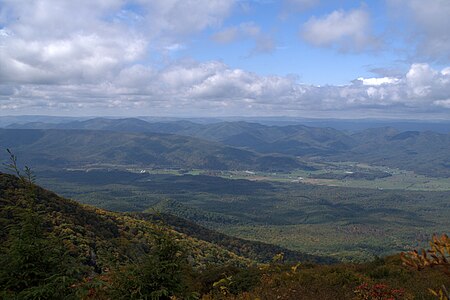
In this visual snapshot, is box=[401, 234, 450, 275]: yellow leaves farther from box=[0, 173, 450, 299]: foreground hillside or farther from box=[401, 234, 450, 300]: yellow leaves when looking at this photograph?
box=[0, 173, 450, 299]: foreground hillside

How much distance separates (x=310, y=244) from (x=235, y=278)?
5373 inches

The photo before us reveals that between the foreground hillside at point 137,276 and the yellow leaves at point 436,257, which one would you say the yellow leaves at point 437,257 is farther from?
the foreground hillside at point 137,276

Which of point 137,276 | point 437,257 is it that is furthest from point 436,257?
point 137,276

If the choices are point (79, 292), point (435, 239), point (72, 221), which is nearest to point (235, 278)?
point (79, 292)

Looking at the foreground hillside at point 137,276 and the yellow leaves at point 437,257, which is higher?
the yellow leaves at point 437,257

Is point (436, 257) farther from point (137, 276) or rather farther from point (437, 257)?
point (137, 276)

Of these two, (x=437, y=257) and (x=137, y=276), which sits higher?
(x=437, y=257)

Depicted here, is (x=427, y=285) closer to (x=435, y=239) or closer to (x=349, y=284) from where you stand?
(x=349, y=284)

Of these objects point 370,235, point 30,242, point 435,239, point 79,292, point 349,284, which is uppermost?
point 435,239

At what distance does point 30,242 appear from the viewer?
31.0 ft

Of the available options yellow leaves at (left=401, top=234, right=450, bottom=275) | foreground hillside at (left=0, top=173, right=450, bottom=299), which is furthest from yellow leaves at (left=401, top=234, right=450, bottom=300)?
foreground hillside at (left=0, top=173, right=450, bottom=299)

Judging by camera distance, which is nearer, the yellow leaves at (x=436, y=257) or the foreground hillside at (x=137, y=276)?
the yellow leaves at (x=436, y=257)

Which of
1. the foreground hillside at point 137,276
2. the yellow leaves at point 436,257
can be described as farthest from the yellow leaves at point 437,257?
the foreground hillside at point 137,276

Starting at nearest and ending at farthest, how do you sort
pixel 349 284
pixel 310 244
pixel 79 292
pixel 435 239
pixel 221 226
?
1. pixel 435 239
2. pixel 79 292
3. pixel 349 284
4. pixel 310 244
5. pixel 221 226
